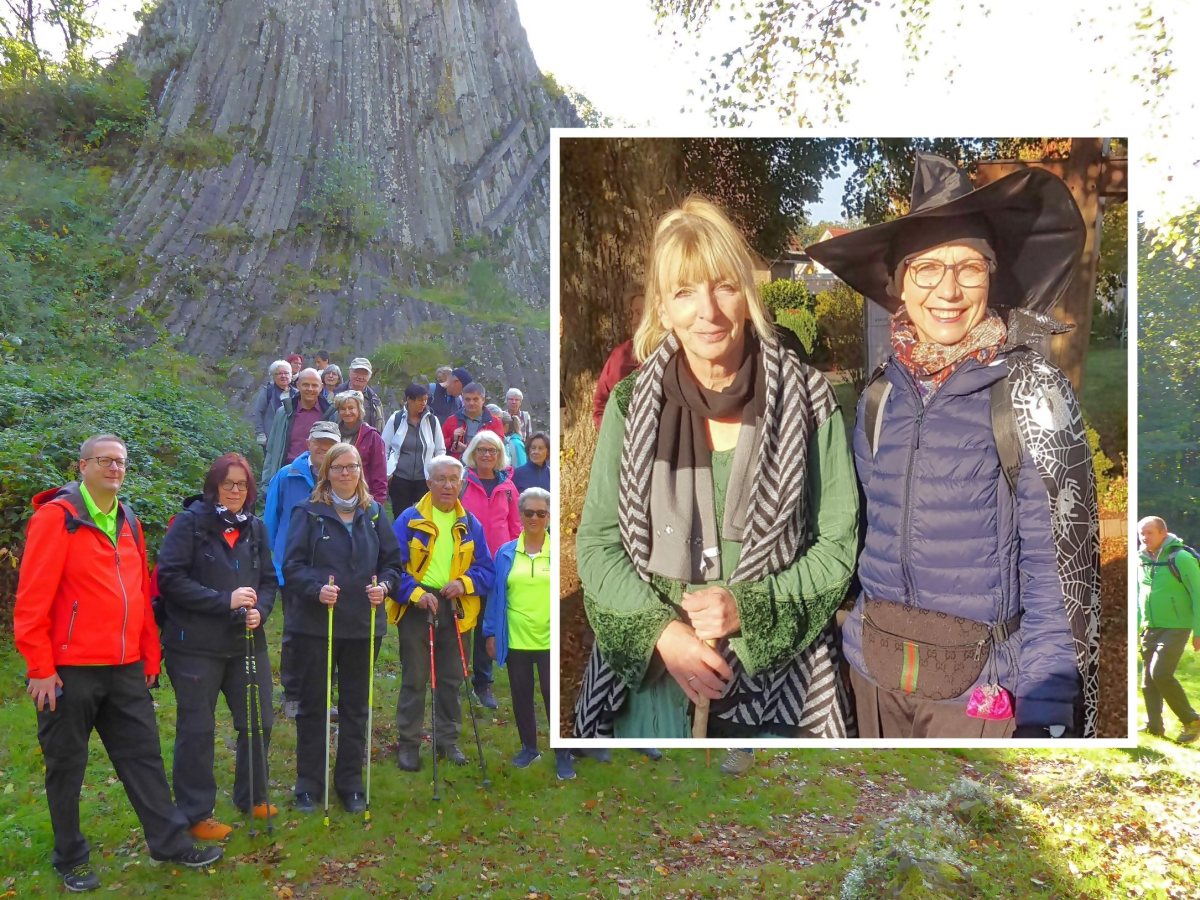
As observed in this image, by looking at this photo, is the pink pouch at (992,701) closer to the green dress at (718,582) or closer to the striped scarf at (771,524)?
the striped scarf at (771,524)

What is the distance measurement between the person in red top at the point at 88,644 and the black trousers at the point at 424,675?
1.22 m

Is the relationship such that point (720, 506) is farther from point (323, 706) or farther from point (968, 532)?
point (323, 706)

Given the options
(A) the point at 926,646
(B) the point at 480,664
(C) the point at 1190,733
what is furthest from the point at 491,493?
(C) the point at 1190,733

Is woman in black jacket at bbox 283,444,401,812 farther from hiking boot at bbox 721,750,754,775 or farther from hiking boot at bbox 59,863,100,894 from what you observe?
hiking boot at bbox 721,750,754,775

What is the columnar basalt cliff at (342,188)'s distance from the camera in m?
11.8

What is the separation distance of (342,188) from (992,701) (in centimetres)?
1246

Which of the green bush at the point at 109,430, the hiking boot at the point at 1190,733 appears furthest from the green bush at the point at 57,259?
the hiking boot at the point at 1190,733

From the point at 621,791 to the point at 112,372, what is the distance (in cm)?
686

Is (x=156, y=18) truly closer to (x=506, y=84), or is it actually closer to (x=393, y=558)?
(x=506, y=84)

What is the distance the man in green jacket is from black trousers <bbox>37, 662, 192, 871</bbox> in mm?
5616

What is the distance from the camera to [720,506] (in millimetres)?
2984

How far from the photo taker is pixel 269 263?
12391mm

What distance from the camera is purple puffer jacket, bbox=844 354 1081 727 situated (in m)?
2.89

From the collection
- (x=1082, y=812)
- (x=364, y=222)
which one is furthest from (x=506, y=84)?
(x=1082, y=812)
